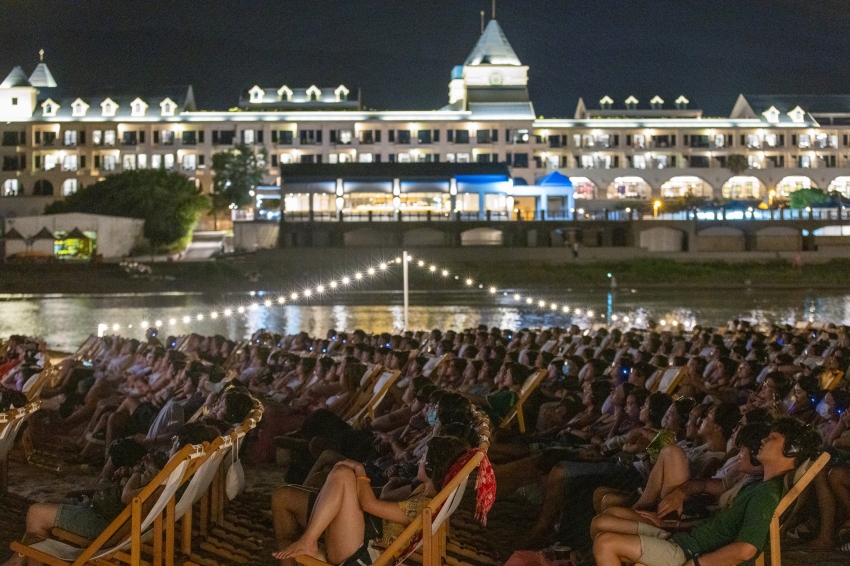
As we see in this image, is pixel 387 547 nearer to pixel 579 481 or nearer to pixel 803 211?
pixel 579 481

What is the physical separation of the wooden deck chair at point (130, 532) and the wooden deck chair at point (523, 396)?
15.4 ft

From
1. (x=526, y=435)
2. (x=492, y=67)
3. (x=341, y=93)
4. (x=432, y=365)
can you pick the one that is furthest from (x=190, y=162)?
(x=526, y=435)

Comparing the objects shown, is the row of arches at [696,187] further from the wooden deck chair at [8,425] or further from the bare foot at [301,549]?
the bare foot at [301,549]

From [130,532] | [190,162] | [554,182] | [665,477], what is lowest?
[130,532]

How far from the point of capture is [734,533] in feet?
17.0

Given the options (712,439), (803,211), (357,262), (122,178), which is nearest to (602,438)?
(712,439)

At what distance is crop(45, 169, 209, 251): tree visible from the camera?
217 feet

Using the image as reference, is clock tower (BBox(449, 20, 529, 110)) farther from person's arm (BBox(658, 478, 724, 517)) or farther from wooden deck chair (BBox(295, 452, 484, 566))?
wooden deck chair (BBox(295, 452, 484, 566))

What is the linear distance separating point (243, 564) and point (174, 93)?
93.4m

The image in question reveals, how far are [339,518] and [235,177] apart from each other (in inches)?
3007

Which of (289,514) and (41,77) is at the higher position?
(41,77)

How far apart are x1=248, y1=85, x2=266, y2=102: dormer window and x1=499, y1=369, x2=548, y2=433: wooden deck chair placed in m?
88.0

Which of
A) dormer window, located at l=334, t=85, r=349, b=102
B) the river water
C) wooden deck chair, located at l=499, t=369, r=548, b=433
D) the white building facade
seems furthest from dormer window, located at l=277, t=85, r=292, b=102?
wooden deck chair, located at l=499, t=369, r=548, b=433

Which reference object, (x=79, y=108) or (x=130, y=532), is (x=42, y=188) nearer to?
(x=79, y=108)
